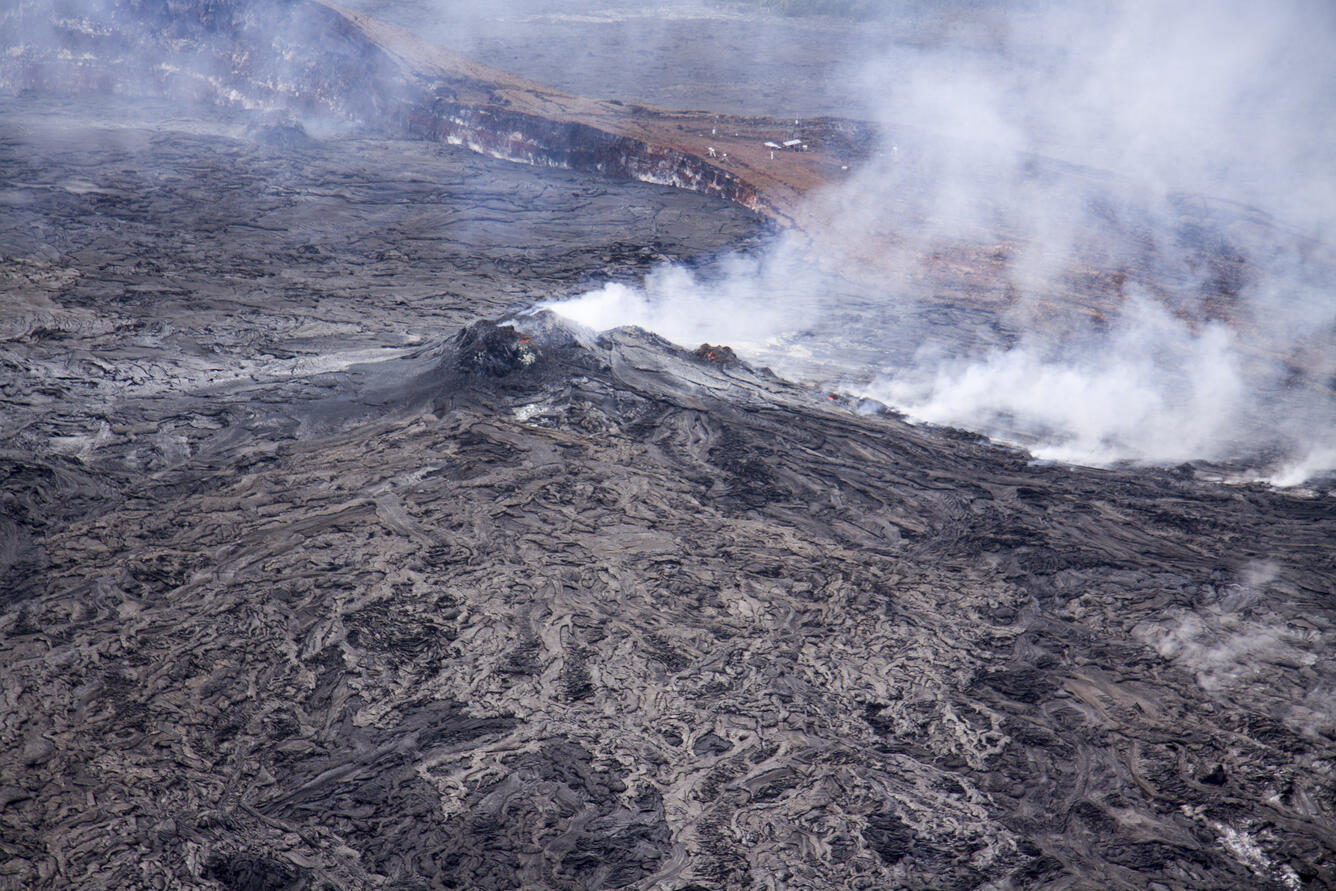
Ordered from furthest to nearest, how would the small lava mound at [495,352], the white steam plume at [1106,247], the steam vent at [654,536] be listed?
the white steam plume at [1106,247] → the small lava mound at [495,352] → the steam vent at [654,536]

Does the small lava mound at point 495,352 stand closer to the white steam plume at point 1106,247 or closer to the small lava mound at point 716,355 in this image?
the small lava mound at point 716,355

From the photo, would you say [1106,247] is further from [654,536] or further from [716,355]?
[654,536]

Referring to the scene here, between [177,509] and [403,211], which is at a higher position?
[403,211]

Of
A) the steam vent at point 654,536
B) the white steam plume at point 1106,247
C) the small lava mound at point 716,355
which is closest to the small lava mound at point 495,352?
the steam vent at point 654,536

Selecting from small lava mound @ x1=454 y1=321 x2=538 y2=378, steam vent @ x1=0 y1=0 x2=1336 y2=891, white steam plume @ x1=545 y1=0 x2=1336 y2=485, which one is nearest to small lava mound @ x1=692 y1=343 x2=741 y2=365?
steam vent @ x1=0 y1=0 x2=1336 y2=891

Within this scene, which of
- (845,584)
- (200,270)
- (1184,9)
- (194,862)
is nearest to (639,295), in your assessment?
(200,270)

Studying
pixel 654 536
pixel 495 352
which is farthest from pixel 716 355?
pixel 654 536

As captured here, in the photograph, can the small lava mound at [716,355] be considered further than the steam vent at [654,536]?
Answer: Yes

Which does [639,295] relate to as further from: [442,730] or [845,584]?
[442,730]

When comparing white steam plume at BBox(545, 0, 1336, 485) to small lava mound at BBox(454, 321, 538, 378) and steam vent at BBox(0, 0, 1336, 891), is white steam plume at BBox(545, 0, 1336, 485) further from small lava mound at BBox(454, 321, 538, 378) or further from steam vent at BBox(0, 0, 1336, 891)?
small lava mound at BBox(454, 321, 538, 378)
